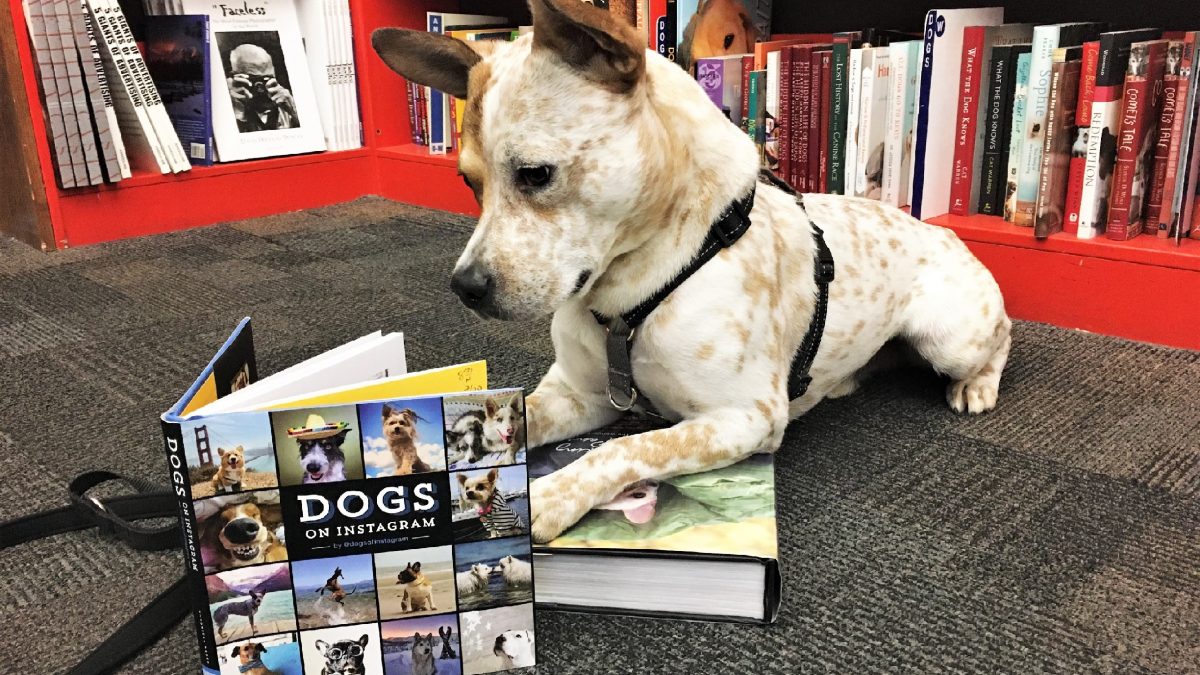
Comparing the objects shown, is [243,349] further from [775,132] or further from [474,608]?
[775,132]

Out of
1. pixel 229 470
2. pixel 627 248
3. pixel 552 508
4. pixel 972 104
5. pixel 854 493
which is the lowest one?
pixel 854 493

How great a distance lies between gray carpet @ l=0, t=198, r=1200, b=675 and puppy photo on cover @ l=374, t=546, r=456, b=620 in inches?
6.5

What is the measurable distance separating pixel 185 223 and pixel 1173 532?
286cm

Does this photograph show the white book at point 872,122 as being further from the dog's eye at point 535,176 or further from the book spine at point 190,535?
the book spine at point 190,535

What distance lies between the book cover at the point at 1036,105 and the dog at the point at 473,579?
1650mm

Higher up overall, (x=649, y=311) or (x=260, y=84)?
(x=260, y=84)

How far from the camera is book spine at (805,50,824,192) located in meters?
2.24

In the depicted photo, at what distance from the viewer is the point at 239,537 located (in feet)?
2.74

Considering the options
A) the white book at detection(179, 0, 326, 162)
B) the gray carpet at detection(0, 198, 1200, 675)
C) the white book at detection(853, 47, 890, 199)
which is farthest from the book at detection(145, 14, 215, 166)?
the white book at detection(853, 47, 890, 199)

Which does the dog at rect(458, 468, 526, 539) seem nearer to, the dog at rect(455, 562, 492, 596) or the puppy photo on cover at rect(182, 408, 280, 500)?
the dog at rect(455, 562, 492, 596)

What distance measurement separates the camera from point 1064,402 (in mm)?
1619

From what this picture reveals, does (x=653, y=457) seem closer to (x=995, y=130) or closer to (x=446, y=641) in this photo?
(x=446, y=641)

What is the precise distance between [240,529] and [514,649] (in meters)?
0.30

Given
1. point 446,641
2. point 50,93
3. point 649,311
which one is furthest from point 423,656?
point 50,93
